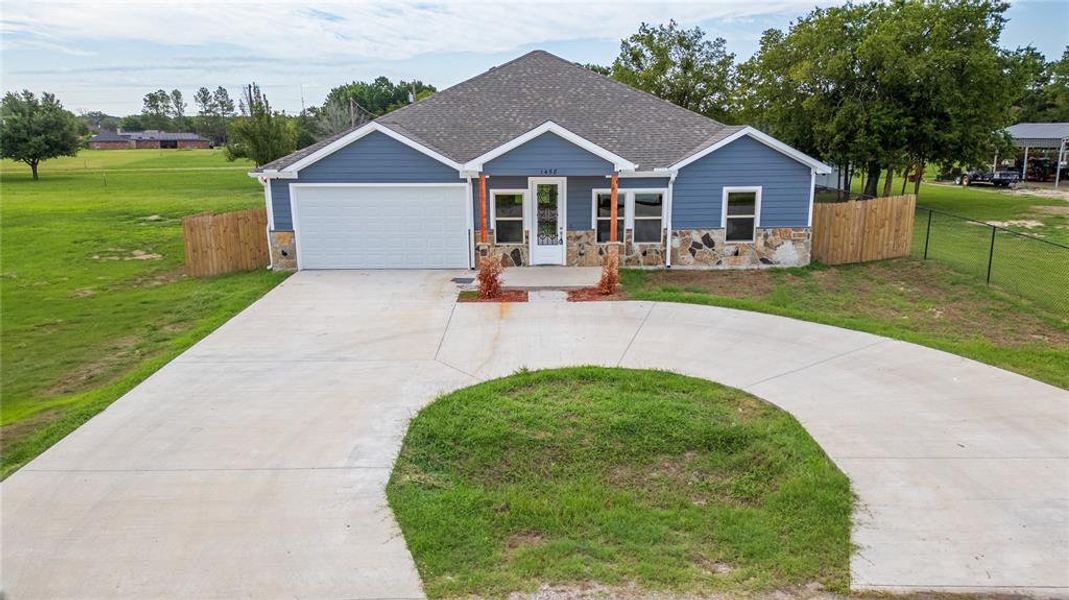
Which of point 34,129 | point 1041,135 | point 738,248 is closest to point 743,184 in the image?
point 738,248

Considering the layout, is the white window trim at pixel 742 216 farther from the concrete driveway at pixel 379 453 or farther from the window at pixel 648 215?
the concrete driveway at pixel 379 453

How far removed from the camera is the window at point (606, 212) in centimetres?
1723

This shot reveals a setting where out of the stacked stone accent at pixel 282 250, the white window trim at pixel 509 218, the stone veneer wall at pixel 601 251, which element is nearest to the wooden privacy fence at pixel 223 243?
the stacked stone accent at pixel 282 250

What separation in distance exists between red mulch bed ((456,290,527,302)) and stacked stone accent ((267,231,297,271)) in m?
5.23

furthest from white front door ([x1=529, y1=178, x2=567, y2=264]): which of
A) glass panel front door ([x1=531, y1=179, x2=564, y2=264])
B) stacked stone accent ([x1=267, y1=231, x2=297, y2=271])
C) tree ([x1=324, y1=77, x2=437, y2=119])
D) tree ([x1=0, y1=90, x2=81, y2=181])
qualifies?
tree ([x1=324, y1=77, x2=437, y2=119])

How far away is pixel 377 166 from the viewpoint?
54.7 feet

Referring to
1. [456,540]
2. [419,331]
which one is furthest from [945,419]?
[419,331]

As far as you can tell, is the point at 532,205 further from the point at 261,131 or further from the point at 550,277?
the point at 261,131

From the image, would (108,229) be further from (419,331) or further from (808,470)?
(808,470)

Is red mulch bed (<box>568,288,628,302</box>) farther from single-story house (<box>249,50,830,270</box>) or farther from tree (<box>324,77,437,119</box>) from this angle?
tree (<box>324,77,437,119</box>)

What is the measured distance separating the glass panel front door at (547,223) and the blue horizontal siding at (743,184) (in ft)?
9.26

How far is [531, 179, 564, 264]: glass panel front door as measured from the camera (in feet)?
56.3

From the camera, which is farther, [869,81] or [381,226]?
[869,81]

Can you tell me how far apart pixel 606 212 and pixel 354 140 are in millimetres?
6221
